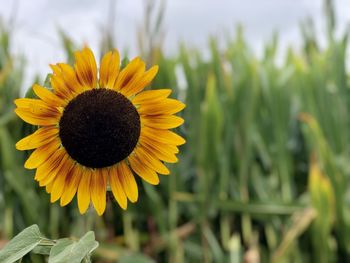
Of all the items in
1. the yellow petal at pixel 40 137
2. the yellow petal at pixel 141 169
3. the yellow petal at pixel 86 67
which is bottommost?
the yellow petal at pixel 141 169

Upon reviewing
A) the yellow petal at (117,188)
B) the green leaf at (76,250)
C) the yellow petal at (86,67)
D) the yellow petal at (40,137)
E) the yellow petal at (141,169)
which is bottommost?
the green leaf at (76,250)

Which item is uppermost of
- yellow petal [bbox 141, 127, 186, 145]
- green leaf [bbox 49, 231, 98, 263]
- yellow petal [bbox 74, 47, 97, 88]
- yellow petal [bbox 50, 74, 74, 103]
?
yellow petal [bbox 74, 47, 97, 88]

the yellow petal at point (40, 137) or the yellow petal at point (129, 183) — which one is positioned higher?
the yellow petal at point (40, 137)

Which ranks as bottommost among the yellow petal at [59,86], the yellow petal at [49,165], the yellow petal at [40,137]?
the yellow petal at [49,165]

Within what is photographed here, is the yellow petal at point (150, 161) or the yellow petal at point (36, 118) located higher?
the yellow petal at point (36, 118)
